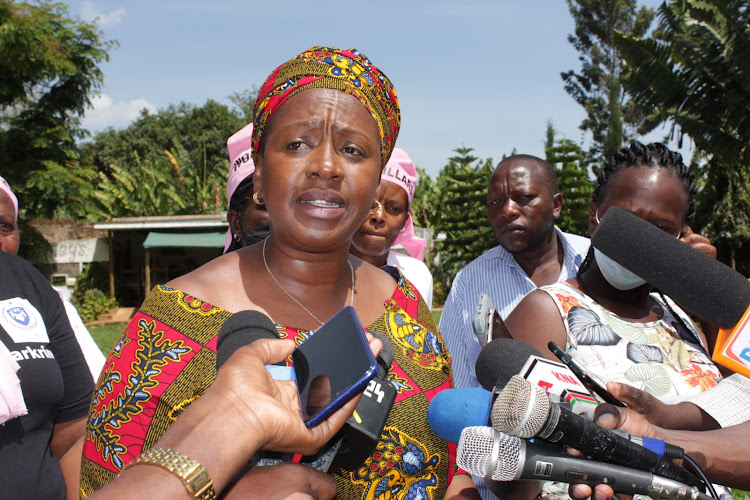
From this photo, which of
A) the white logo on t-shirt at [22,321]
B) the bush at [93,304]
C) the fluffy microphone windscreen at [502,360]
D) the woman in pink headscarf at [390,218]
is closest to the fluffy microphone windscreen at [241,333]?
the fluffy microphone windscreen at [502,360]

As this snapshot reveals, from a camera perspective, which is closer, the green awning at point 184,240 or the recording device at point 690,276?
the recording device at point 690,276

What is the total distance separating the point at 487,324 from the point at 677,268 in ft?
2.03

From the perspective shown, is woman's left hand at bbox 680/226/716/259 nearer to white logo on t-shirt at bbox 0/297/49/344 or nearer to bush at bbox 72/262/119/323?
white logo on t-shirt at bbox 0/297/49/344

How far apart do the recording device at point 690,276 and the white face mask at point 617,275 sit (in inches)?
30.7

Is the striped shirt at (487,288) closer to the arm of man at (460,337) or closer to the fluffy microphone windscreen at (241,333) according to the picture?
the arm of man at (460,337)

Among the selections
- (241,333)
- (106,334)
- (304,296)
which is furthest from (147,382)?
(106,334)

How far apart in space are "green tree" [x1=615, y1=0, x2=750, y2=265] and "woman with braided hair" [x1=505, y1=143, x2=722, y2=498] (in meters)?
12.4

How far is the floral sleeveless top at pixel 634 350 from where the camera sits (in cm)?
211

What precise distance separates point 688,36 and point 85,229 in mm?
18478

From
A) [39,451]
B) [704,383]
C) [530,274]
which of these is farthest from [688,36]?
[39,451]

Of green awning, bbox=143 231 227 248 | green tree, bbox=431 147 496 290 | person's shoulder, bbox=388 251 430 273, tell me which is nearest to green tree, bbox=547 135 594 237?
green tree, bbox=431 147 496 290

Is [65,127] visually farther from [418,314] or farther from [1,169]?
[418,314]

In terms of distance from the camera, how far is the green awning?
17641 millimetres

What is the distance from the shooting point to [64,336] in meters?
2.74
